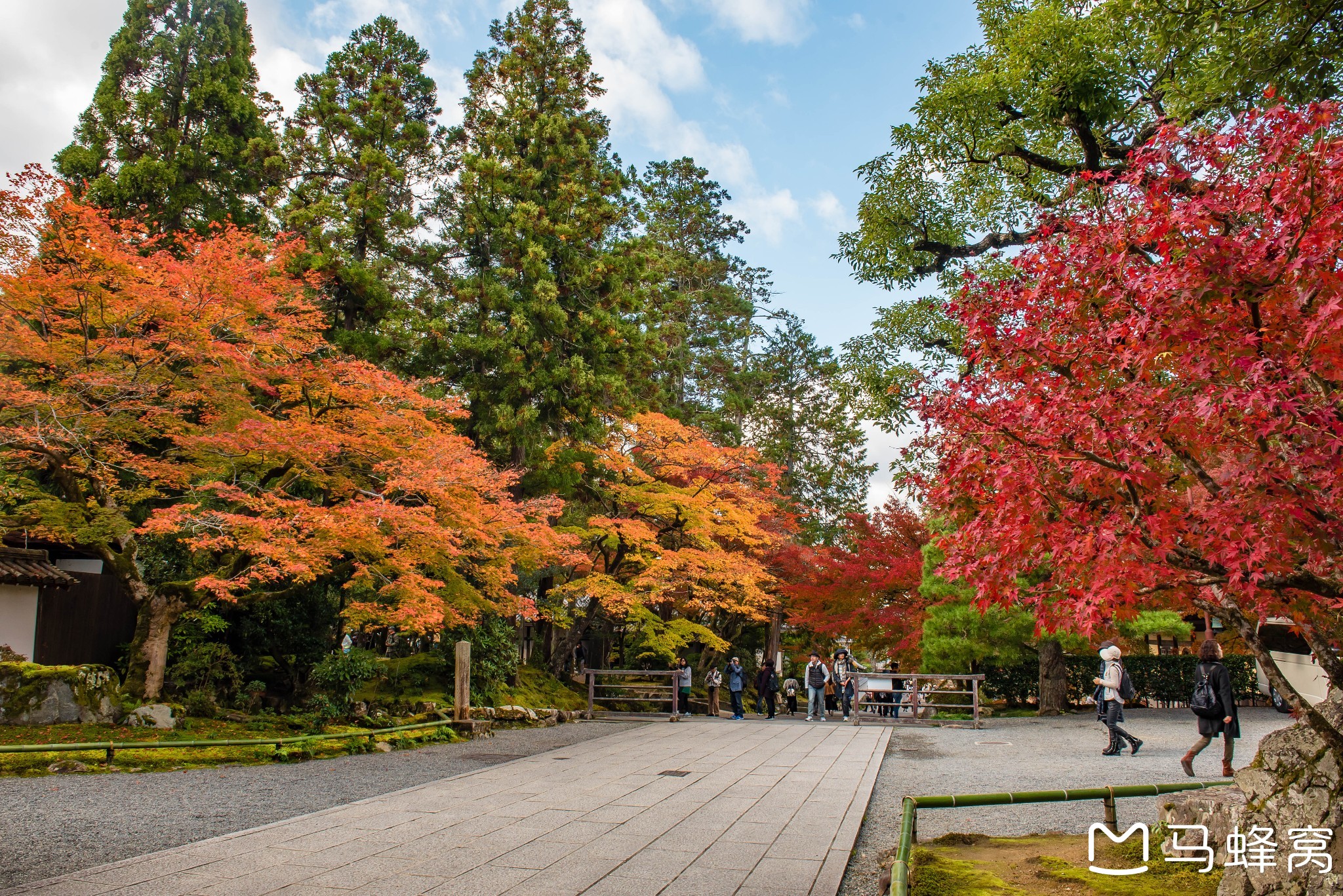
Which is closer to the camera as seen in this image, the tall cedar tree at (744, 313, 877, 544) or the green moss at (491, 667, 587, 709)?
the green moss at (491, 667, 587, 709)

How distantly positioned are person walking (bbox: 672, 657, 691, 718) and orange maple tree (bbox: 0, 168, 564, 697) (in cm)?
532

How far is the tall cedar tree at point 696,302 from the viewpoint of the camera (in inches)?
920

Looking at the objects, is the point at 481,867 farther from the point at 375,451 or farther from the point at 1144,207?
the point at 375,451

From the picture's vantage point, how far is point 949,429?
4.12 meters

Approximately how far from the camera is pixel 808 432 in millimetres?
27734

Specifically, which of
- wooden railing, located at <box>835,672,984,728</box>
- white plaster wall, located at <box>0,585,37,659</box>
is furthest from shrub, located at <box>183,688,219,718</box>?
wooden railing, located at <box>835,672,984,728</box>

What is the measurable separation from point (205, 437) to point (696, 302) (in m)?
18.4

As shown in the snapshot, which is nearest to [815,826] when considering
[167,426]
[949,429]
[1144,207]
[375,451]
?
[949,429]

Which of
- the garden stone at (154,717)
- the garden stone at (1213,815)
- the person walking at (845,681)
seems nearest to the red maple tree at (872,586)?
the person walking at (845,681)

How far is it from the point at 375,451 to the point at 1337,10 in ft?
34.4

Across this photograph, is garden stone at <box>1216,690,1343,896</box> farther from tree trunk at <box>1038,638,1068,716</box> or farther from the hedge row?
the hedge row

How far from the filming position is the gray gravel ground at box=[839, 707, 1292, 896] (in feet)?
19.4

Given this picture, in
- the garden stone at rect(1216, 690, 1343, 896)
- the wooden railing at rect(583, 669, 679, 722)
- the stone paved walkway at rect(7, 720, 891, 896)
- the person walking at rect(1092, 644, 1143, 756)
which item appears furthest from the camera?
the wooden railing at rect(583, 669, 679, 722)

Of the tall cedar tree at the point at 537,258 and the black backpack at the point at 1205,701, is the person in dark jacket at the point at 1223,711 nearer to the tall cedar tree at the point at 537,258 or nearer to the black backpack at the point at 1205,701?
the black backpack at the point at 1205,701
